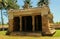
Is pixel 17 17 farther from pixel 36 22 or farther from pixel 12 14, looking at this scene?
pixel 36 22

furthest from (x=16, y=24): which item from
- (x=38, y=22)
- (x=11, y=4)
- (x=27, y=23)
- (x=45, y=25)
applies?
(x=11, y=4)

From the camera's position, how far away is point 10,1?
187ft

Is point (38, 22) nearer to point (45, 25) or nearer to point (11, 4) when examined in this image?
point (45, 25)

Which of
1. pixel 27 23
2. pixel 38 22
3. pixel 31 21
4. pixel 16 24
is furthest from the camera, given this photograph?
pixel 27 23

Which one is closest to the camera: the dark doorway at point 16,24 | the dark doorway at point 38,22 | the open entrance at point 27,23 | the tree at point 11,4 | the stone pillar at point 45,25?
the stone pillar at point 45,25

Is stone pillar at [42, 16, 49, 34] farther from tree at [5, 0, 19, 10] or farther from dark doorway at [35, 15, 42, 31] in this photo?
tree at [5, 0, 19, 10]

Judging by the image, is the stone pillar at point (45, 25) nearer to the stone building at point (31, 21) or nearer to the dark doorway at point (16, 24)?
the stone building at point (31, 21)

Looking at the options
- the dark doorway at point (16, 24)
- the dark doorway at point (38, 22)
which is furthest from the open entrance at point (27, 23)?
the dark doorway at point (38, 22)

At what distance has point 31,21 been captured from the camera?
113 feet

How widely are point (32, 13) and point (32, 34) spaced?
3.90 m

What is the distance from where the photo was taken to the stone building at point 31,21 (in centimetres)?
2958

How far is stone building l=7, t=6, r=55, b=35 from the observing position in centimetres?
2958

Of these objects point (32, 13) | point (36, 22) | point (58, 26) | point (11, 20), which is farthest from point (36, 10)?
point (58, 26)

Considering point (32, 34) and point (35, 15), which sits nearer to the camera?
point (32, 34)
